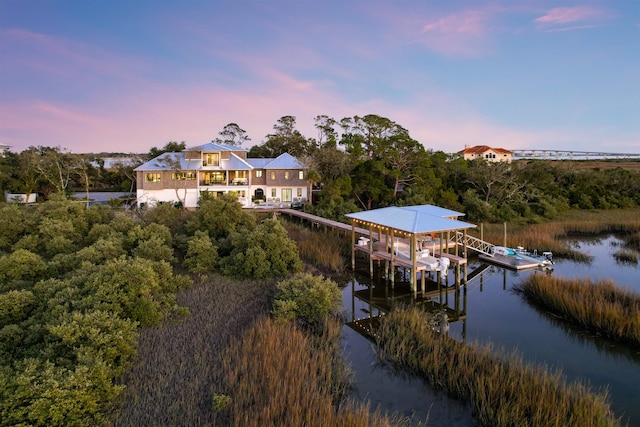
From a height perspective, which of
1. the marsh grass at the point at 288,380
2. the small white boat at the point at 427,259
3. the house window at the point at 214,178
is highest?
the house window at the point at 214,178

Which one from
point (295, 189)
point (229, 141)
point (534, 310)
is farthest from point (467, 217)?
point (229, 141)

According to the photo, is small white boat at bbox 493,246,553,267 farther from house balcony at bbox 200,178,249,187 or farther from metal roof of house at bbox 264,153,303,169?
house balcony at bbox 200,178,249,187

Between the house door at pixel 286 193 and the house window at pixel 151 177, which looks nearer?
the house window at pixel 151 177

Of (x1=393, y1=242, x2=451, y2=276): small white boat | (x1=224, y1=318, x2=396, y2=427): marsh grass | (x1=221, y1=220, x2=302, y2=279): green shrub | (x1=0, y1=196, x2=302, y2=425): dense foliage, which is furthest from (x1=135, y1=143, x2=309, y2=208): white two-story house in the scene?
(x1=224, y1=318, x2=396, y2=427): marsh grass

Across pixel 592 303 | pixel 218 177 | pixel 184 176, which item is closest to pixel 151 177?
pixel 184 176

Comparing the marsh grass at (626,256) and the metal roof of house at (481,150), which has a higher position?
the metal roof of house at (481,150)

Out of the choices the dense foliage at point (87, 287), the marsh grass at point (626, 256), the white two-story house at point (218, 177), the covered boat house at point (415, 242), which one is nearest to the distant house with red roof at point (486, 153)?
the white two-story house at point (218, 177)

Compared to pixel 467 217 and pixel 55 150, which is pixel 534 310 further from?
pixel 55 150

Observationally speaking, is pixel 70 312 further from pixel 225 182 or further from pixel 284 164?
pixel 284 164

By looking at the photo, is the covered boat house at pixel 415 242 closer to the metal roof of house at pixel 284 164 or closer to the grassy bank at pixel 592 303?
the grassy bank at pixel 592 303

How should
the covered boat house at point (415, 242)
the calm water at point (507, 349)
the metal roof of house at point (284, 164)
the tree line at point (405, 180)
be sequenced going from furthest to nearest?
the metal roof of house at point (284, 164) → the tree line at point (405, 180) → the covered boat house at point (415, 242) → the calm water at point (507, 349)
